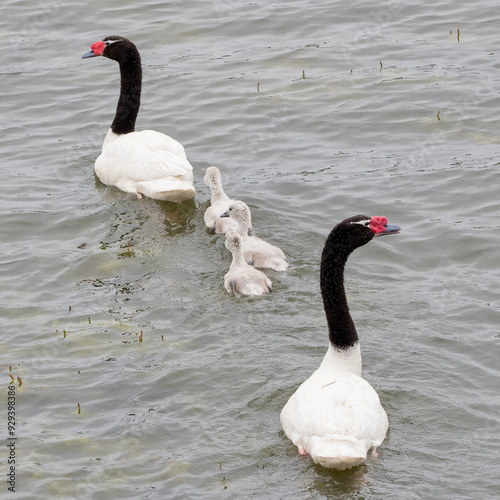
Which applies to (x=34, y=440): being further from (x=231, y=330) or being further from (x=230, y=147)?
(x=230, y=147)

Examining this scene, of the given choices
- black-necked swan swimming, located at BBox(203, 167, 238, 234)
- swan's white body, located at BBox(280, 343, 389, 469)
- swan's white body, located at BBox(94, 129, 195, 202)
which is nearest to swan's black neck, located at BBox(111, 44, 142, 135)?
swan's white body, located at BBox(94, 129, 195, 202)

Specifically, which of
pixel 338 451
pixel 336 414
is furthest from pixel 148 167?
pixel 338 451

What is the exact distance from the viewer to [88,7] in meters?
24.0

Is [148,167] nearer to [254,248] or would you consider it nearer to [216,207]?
[216,207]

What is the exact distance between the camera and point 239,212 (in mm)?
12922

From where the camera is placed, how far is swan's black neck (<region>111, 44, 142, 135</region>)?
52.6 feet

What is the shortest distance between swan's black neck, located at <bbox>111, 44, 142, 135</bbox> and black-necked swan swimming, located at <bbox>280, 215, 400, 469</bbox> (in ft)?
24.1

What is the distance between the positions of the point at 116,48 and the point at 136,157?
101 inches

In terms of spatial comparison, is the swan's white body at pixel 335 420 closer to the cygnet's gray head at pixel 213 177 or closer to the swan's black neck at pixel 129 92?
the cygnet's gray head at pixel 213 177

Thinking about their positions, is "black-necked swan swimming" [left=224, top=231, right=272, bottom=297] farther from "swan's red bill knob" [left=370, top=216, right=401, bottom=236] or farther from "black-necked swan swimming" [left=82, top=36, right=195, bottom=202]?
"swan's red bill knob" [left=370, top=216, right=401, bottom=236]

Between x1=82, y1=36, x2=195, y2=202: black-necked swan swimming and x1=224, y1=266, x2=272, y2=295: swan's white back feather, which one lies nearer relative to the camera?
x1=224, y1=266, x2=272, y2=295: swan's white back feather

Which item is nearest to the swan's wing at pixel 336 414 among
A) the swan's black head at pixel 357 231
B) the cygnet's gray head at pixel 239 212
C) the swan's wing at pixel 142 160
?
the swan's black head at pixel 357 231

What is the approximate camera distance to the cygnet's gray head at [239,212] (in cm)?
1291

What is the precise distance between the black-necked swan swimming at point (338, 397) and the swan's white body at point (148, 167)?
508 centimetres
